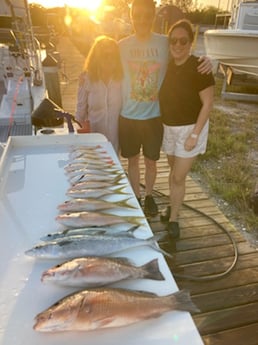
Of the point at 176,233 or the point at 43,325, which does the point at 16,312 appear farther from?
the point at 176,233

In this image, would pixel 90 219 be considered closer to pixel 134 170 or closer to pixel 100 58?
pixel 100 58

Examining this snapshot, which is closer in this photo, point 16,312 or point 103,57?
point 16,312

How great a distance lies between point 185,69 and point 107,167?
36.2 inches

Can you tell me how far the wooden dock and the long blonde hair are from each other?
1.49 metres

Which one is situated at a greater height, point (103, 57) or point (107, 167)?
point (103, 57)

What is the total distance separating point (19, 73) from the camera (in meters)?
5.73

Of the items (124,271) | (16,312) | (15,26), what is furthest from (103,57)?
(15,26)

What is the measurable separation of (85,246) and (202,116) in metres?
1.44

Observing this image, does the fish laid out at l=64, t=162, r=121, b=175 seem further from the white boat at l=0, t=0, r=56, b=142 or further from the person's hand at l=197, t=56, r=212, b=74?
the white boat at l=0, t=0, r=56, b=142

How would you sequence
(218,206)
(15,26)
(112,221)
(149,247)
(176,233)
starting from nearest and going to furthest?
(149,247), (112,221), (176,233), (218,206), (15,26)

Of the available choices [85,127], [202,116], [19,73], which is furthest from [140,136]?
[19,73]

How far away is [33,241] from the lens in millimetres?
1402

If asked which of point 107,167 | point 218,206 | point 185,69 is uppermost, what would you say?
point 185,69

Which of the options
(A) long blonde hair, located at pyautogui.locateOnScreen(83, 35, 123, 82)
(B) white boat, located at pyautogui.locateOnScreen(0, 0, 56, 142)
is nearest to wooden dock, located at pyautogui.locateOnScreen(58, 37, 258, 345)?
(A) long blonde hair, located at pyautogui.locateOnScreen(83, 35, 123, 82)
